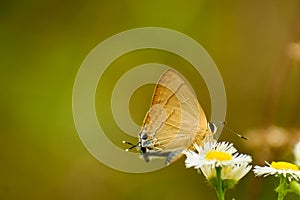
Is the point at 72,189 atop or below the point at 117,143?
below

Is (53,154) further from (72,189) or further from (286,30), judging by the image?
(286,30)

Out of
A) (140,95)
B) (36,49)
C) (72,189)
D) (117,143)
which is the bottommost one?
(72,189)

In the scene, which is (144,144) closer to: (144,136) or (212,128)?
(144,136)

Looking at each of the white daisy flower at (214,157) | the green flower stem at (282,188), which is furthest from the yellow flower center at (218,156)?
the green flower stem at (282,188)

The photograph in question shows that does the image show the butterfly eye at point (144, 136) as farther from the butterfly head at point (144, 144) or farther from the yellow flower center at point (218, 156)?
the yellow flower center at point (218, 156)

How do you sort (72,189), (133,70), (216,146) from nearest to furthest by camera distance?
(216,146), (72,189), (133,70)

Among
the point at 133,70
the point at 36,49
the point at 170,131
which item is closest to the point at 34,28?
the point at 36,49
